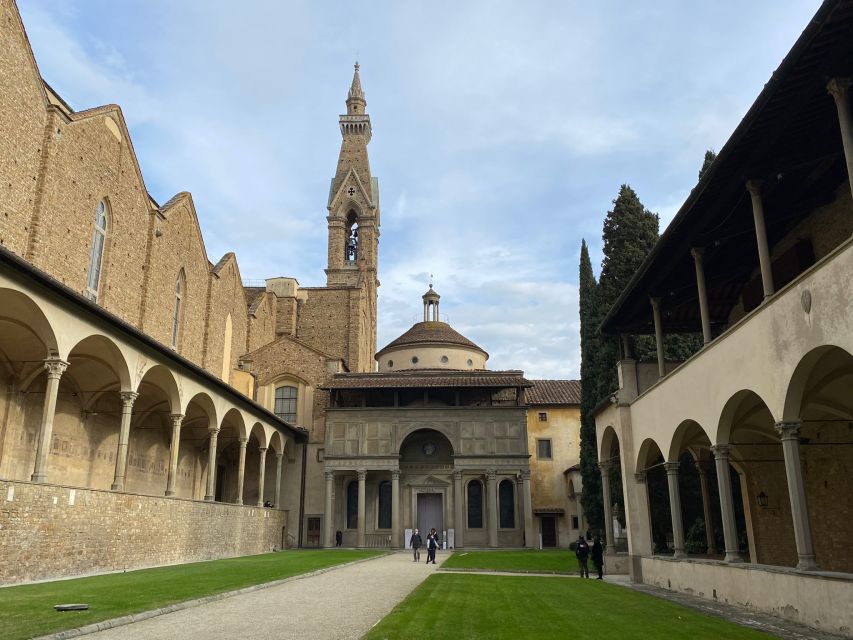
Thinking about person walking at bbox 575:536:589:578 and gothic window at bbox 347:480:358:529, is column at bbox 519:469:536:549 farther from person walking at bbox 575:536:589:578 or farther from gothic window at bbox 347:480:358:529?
person walking at bbox 575:536:589:578

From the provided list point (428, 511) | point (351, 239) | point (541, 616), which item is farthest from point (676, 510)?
point (351, 239)

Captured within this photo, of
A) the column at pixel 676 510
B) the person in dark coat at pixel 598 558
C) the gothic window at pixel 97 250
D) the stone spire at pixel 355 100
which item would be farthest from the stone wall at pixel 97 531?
the stone spire at pixel 355 100

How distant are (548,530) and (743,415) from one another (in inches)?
1037

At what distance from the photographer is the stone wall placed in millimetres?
13047

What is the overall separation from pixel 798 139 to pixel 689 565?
27.6 ft

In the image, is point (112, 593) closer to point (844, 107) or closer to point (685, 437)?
point (685, 437)

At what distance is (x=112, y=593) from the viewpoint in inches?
444


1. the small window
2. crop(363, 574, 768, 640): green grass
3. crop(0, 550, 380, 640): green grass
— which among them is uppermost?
the small window

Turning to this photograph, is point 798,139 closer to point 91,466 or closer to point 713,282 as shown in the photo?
point 713,282

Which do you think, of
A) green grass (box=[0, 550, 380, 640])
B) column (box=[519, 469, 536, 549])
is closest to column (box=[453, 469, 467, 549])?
column (box=[519, 469, 536, 549])

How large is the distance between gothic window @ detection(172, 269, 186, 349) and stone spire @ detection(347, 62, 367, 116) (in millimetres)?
33305

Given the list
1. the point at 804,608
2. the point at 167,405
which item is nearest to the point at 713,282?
the point at 804,608

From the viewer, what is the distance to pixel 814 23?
749 cm

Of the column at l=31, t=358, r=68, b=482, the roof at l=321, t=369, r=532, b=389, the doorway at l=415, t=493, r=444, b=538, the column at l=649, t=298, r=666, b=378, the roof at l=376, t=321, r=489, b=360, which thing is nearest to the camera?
the column at l=31, t=358, r=68, b=482
